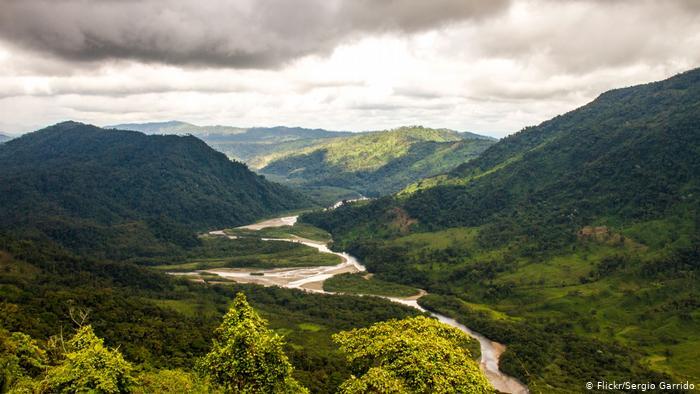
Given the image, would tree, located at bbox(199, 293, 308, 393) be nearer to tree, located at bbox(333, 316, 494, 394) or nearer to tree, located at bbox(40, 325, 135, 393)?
tree, located at bbox(333, 316, 494, 394)

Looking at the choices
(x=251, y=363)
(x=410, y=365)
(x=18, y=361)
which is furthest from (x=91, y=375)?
(x=410, y=365)

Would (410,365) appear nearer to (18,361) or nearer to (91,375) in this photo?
(91,375)

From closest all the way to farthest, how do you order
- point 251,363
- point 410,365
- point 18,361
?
point 410,365
point 251,363
point 18,361

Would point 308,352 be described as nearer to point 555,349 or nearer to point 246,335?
point 555,349

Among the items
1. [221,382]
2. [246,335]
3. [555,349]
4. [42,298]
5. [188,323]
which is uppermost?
[246,335]

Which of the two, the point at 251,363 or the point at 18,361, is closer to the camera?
the point at 251,363

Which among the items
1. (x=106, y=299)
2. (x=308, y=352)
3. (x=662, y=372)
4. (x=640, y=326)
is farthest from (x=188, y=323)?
(x=640, y=326)

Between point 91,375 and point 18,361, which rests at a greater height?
point 91,375

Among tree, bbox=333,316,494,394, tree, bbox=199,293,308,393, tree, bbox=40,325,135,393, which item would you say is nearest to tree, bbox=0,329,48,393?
tree, bbox=40,325,135,393
